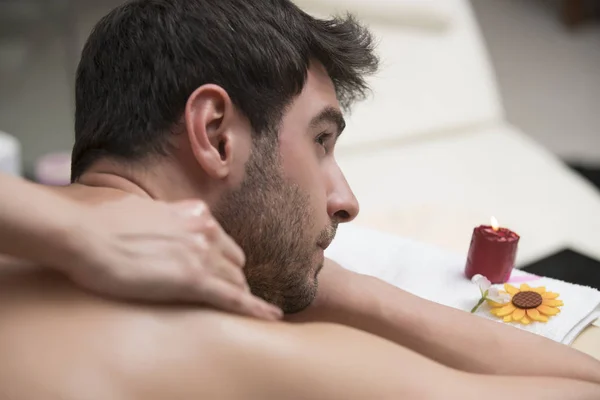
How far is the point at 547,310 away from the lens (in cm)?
117

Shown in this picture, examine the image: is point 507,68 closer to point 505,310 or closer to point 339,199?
point 505,310

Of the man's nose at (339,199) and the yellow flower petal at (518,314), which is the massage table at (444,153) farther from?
the man's nose at (339,199)

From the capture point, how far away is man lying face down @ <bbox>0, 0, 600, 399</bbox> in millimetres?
620

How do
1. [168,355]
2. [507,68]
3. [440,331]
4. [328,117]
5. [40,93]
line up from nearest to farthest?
[168,355] < [328,117] < [440,331] < [40,93] < [507,68]

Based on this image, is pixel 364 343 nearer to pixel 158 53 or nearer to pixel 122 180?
pixel 122 180

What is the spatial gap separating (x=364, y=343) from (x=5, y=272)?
389mm

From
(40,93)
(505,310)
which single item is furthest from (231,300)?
(40,93)

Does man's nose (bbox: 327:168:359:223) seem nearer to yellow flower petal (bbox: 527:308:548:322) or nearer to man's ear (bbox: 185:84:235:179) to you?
man's ear (bbox: 185:84:235:179)

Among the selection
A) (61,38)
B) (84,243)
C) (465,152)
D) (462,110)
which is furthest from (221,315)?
(61,38)

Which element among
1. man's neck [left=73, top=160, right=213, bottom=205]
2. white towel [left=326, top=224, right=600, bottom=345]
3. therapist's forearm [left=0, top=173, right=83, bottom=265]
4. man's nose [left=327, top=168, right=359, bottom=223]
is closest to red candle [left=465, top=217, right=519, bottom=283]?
white towel [left=326, top=224, right=600, bottom=345]

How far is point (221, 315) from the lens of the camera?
2.18 feet

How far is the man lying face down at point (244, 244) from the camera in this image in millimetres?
620

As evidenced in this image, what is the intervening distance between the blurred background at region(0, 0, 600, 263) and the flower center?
393mm

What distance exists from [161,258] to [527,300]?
0.78 metres
